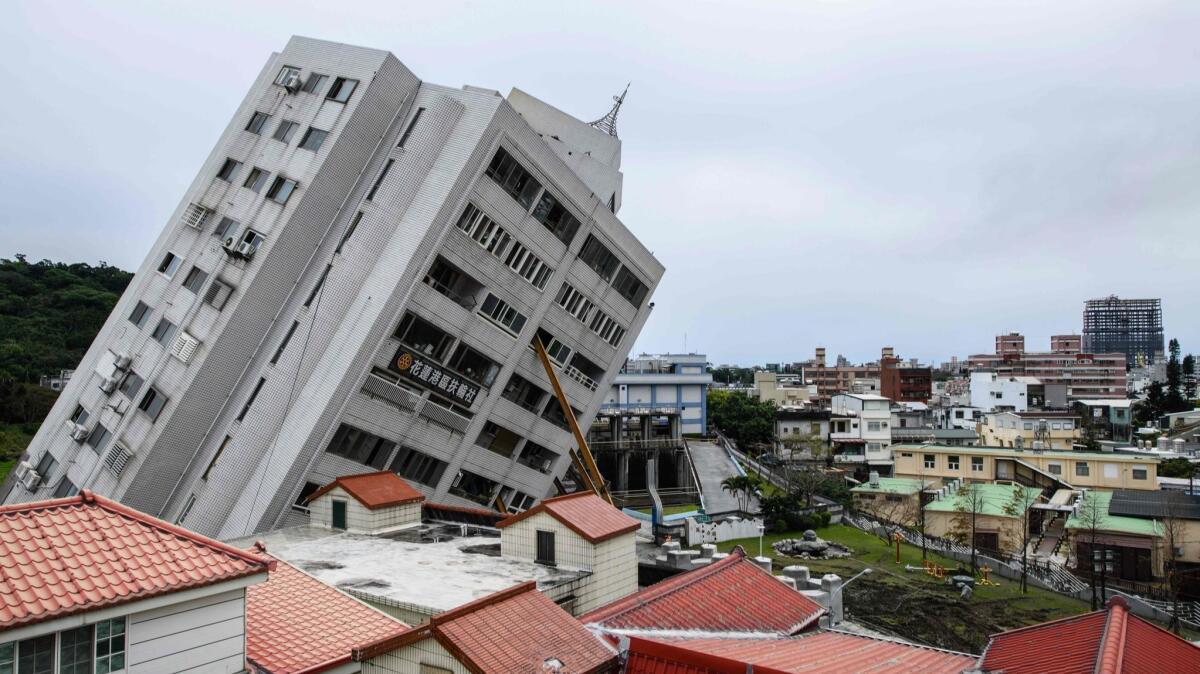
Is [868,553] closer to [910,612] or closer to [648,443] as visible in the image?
[910,612]

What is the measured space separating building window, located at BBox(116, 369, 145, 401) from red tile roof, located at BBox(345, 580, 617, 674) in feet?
85.2

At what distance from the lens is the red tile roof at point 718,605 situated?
55.8 feet

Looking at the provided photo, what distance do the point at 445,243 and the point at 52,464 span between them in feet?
76.0

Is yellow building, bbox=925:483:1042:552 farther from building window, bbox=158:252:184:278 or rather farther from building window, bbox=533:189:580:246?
building window, bbox=158:252:184:278

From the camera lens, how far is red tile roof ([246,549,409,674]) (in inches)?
497

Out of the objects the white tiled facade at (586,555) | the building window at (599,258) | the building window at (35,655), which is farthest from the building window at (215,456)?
the building window at (35,655)

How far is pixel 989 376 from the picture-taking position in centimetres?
12038

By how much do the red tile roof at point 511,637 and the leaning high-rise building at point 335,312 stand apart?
16190mm

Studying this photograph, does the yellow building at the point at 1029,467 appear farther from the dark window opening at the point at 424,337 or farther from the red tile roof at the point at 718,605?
the red tile roof at the point at 718,605

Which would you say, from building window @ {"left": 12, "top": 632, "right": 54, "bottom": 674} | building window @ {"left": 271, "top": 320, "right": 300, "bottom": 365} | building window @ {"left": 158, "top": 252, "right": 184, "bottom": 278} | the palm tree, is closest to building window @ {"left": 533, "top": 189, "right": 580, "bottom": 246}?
building window @ {"left": 271, "top": 320, "right": 300, "bottom": 365}

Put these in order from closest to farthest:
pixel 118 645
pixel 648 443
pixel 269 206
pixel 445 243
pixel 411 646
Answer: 1. pixel 118 645
2. pixel 411 646
3. pixel 445 243
4. pixel 269 206
5. pixel 648 443

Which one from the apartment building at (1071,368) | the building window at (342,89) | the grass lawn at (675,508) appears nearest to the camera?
the building window at (342,89)

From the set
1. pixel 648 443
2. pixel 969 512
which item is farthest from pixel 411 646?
pixel 648 443

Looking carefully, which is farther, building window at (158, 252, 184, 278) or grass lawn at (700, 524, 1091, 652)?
building window at (158, 252, 184, 278)
